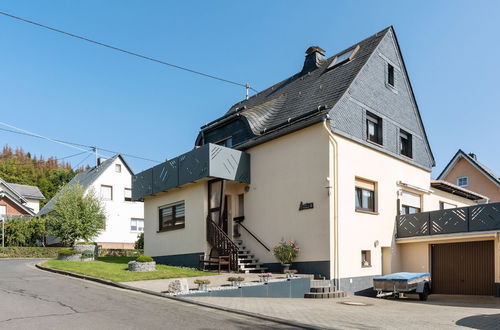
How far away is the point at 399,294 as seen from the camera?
15.9 m

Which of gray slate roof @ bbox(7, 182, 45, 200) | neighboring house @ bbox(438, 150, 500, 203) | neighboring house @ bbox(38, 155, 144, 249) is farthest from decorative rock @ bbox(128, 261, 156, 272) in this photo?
gray slate roof @ bbox(7, 182, 45, 200)

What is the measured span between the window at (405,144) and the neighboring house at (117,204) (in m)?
26.4

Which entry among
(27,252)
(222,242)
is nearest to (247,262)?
(222,242)

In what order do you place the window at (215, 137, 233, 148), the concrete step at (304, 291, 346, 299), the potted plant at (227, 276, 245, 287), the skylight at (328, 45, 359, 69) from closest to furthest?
the potted plant at (227, 276, 245, 287) → the concrete step at (304, 291, 346, 299) → the skylight at (328, 45, 359, 69) → the window at (215, 137, 233, 148)

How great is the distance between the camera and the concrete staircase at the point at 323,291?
13.8m

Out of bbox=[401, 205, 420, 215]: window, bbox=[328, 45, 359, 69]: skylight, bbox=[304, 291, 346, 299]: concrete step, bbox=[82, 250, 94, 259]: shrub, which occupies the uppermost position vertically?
bbox=[328, 45, 359, 69]: skylight

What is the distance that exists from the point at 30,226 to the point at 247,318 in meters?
31.3

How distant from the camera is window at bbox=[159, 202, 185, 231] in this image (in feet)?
65.9

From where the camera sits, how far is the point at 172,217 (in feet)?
68.3

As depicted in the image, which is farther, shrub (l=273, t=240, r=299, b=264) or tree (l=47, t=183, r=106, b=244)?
tree (l=47, t=183, r=106, b=244)

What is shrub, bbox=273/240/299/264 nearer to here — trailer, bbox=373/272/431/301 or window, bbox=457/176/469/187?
trailer, bbox=373/272/431/301

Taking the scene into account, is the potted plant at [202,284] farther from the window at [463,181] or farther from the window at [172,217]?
the window at [463,181]

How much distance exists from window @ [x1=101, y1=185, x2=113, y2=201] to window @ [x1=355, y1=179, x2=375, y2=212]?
90.9ft

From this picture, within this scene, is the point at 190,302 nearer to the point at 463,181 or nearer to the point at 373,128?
the point at 373,128
